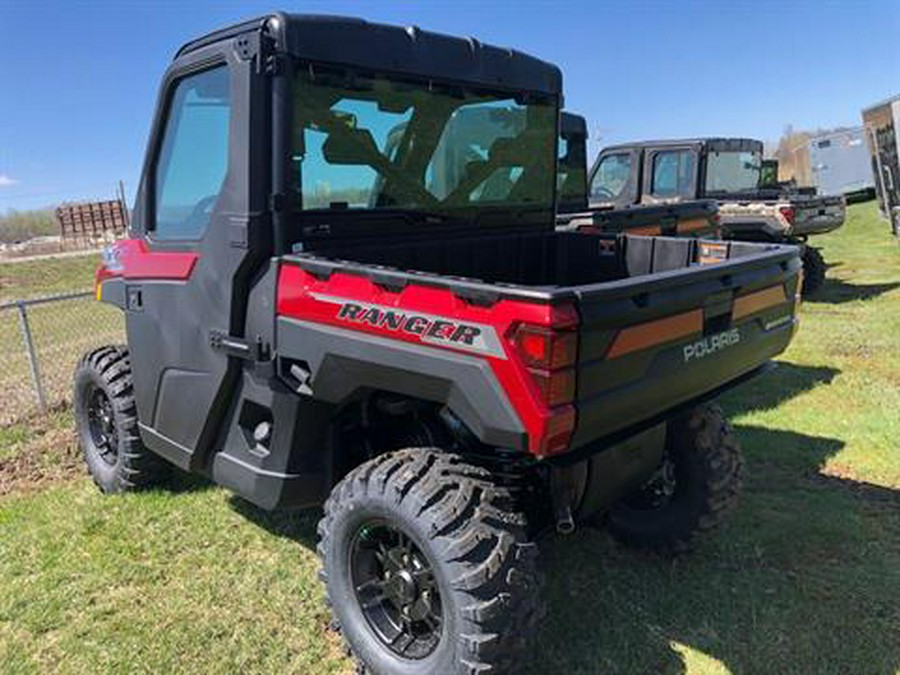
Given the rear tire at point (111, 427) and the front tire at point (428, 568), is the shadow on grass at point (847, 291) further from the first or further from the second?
the front tire at point (428, 568)

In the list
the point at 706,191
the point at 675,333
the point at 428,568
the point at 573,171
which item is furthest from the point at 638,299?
the point at 706,191

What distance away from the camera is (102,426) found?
4.82 meters

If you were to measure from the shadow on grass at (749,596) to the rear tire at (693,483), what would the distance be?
138 mm

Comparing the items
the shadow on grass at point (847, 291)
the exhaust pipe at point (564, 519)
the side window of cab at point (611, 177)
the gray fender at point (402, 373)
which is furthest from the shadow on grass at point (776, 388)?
the side window of cab at point (611, 177)

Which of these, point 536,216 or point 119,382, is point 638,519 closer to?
point 536,216

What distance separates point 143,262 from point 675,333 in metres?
2.52

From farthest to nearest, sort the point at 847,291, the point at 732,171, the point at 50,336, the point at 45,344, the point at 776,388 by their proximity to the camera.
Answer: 1. the point at 732,171
2. the point at 847,291
3. the point at 50,336
4. the point at 45,344
5. the point at 776,388

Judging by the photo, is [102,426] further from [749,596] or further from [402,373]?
[749,596]

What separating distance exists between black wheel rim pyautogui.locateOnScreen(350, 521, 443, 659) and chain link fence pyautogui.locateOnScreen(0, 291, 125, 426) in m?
4.16

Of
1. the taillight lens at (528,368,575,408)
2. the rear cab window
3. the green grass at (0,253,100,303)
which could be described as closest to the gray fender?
the taillight lens at (528,368,575,408)

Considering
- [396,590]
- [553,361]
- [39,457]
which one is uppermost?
[553,361]

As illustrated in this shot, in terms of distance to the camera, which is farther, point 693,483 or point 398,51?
point 693,483

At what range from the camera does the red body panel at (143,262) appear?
3557 millimetres

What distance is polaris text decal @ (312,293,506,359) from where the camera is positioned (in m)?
2.39
